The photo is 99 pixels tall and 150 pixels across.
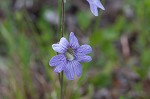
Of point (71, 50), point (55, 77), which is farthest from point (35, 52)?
point (71, 50)

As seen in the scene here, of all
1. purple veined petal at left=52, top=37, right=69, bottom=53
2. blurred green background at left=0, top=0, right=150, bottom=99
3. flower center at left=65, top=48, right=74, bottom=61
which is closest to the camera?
purple veined petal at left=52, top=37, right=69, bottom=53

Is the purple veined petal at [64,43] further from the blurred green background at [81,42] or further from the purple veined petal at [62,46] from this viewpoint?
the blurred green background at [81,42]

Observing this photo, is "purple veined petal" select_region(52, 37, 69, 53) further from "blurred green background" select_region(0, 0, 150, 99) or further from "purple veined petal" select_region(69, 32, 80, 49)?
"blurred green background" select_region(0, 0, 150, 99)

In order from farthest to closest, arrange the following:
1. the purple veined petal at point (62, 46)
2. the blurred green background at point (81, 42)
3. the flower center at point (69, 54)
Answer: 1. the blurred green background at point (81, 42)
2. the flower center at point (69, 54)
3. the purple veined petal at point (62, 46)

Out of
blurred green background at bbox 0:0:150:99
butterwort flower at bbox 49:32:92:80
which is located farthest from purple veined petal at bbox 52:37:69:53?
blurred green background at bbox 0:0:150:99

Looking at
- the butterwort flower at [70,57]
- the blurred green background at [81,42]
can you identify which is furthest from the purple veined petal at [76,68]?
the blurred green background at [81,42]

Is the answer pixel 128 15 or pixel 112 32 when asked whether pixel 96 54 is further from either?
pixel 128 15
